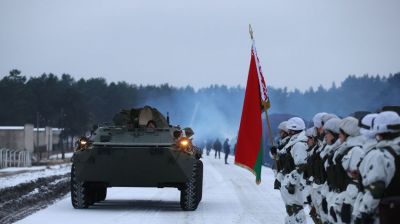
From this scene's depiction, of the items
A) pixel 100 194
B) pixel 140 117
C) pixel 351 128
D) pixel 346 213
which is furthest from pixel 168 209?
pixel 346 213

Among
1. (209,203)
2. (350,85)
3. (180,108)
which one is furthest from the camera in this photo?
(350,85)

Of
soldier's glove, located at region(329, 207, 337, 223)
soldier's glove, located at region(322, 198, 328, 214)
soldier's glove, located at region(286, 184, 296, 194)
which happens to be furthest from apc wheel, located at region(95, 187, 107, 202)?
soldier's glove, located at region(329, 207, 337, 223)

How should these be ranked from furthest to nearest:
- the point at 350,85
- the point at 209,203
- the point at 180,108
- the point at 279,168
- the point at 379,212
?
the point at 350,85, the point at 180,108, the point at 209,203, the point at 279,168, the point at 379,212

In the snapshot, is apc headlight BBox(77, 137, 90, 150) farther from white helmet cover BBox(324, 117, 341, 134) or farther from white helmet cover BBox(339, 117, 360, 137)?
white helmet cover BBox(339, 117, 360, 137)

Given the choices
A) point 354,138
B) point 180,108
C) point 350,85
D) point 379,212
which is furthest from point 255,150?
point 350,85

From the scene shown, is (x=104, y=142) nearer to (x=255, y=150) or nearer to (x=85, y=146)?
(x=85, y=146)

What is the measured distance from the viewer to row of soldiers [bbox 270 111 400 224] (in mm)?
7781

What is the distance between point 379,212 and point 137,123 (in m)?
12.3

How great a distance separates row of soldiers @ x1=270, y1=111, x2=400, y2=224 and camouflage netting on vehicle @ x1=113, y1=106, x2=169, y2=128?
723 centimetres

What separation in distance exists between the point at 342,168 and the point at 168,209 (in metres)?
9.95

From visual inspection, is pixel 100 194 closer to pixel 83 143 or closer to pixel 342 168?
pixel 83 143

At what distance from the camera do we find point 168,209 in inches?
753

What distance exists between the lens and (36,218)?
Answer: 1645 cm

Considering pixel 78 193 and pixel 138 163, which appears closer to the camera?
pixel 138 163
